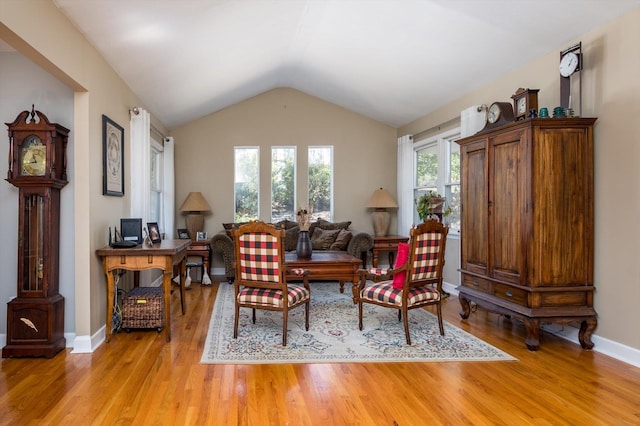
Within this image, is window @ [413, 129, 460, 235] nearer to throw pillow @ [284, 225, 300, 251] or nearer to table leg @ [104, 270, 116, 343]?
throw pillow @ [284, 225, 300, 251]

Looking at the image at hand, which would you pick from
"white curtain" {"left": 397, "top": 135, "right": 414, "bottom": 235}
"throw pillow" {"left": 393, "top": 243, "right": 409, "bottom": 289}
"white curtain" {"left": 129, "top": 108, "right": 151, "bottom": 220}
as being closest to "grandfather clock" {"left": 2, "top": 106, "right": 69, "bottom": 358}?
"white curtain" {"left": 129, "top": 108, "right": 151, "bottom": 220}

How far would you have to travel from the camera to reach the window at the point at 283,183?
7.20 metres

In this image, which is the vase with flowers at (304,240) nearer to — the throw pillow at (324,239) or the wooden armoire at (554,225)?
the throw pillow at (324,239)

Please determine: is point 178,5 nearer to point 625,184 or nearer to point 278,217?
point 625,184

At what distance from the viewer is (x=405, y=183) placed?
22.2 ft

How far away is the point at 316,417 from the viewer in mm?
2197

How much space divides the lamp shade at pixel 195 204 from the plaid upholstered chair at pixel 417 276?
3802 millimetres

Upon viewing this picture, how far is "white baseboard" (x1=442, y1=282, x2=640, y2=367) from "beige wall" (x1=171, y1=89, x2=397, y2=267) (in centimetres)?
386

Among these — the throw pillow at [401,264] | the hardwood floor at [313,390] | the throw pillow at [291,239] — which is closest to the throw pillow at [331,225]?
the throw pillow at [291,239]

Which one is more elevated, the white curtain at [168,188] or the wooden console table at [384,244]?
the white curtain at [168,188]

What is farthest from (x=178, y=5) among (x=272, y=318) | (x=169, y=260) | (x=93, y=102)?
(x=272, y=318)

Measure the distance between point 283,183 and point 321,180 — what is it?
0.69m

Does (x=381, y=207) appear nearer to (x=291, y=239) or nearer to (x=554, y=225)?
(x=291, y=239)

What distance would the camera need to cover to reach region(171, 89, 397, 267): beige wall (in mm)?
7039
